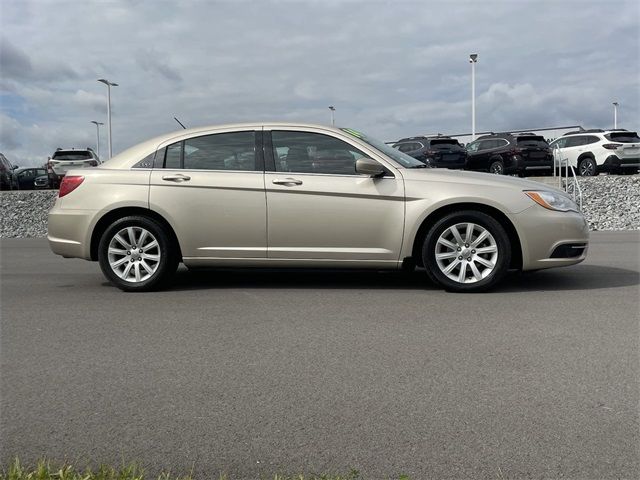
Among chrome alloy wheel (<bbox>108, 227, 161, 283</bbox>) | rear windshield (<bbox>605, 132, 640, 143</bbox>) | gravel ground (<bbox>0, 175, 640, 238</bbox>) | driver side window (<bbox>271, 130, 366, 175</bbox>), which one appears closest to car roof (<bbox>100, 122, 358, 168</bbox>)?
driver side window (<bbox>271, 130, 366, 175</bbox>)

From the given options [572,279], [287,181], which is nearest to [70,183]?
[287,181]

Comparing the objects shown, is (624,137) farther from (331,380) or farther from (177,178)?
(331,380)

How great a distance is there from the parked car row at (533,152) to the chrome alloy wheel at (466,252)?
16.9 meters

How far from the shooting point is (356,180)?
6668 mm

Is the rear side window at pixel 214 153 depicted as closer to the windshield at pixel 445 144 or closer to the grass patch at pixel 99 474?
the grass patch at pixel 99 474

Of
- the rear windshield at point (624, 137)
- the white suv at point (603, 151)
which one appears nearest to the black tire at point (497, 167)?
the white suv at point (603, 151)

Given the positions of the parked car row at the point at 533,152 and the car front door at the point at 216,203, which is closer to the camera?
the car front door at the point at 216,203

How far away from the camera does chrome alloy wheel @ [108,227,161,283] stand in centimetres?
690

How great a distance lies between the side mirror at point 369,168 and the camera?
21.4 ft

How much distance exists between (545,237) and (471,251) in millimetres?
690

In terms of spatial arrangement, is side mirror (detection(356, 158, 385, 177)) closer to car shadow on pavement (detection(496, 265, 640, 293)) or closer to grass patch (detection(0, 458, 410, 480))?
car shadow on pavement (detection(496, 265, 640, 293))

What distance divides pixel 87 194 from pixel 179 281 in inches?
55.4

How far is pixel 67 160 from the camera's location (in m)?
27.2

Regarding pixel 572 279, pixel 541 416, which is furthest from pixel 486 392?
pixel 572 279
